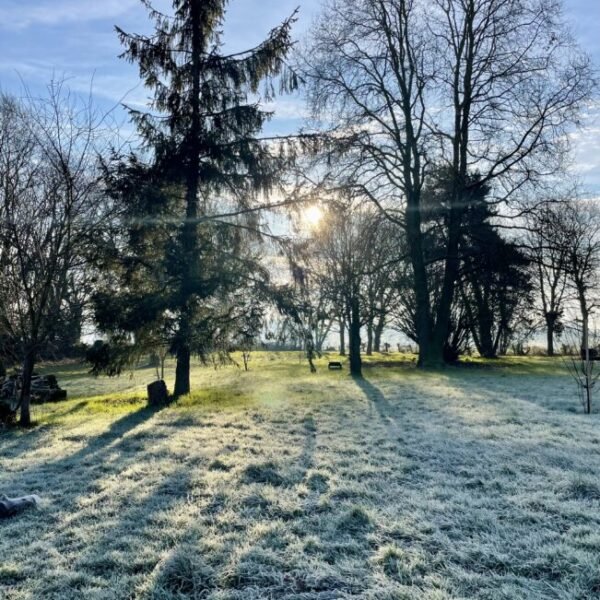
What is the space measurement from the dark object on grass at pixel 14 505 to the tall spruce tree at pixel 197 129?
5.56 metres

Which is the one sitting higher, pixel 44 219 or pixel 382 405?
pixel 44 219

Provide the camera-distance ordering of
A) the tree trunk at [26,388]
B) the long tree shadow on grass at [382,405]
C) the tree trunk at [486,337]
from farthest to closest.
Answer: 1. the tree trunk at [486,337]
2. the tree trunk at [26,388]
3. the long tree shadow on grass at [382,405]

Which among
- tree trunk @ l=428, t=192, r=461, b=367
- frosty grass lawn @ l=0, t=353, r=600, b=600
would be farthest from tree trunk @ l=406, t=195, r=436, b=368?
frosty grass lawn @ l=0, t=353, r=600, b=600

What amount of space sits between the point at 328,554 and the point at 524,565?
49.2 inches

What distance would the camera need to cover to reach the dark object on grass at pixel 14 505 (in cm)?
384

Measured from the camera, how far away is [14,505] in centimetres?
389

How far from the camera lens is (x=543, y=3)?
566 inches

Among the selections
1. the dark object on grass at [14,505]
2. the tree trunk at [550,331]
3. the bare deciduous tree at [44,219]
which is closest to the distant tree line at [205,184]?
the bare deciduous tree at [44,219]

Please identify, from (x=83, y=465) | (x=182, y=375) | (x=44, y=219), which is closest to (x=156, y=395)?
(x=182, y=375)

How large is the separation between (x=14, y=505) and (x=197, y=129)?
8562 millimetres

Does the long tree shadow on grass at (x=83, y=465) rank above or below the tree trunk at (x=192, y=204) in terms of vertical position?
below

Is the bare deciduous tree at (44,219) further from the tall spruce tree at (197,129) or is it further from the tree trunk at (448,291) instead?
the tree trunk at (448,291)

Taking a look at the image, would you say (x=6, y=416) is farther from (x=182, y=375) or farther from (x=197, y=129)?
(x=197, y=129)

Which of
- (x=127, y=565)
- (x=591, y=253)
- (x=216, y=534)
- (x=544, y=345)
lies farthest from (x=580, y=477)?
(x=544, y=345)
